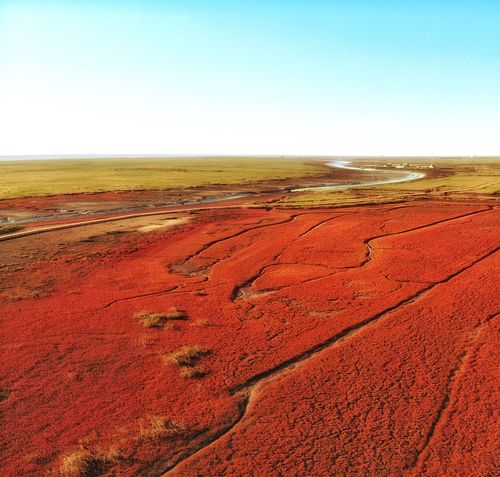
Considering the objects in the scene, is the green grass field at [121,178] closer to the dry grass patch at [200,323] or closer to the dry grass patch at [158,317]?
the dry grass patch at [158,317]

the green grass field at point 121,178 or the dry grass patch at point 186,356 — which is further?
the green grass field at point 121,178

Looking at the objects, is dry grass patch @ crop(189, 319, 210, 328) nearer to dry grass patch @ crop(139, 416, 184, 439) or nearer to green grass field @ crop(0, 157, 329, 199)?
dry grass patch @ crop(139, 416, 184, 439)

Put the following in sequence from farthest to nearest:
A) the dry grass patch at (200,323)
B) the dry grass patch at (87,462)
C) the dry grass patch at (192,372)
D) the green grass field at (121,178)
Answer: the green grass field at (121,178)
the dry grass patch at (200,323)
the dry grass patch at (192,372)
the dry grass patch at (87,462)

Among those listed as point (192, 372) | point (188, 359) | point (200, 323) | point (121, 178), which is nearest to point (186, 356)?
point (188, 359)

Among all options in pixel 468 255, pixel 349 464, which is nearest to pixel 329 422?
pixel 349 464


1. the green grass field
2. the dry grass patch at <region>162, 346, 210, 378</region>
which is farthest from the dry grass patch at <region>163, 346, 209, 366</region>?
the green grass field

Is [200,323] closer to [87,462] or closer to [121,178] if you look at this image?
[87,462]

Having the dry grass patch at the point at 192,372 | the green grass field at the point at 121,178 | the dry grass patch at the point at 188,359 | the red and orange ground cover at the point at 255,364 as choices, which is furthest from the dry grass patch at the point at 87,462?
the green grass field at the point at 121,178
